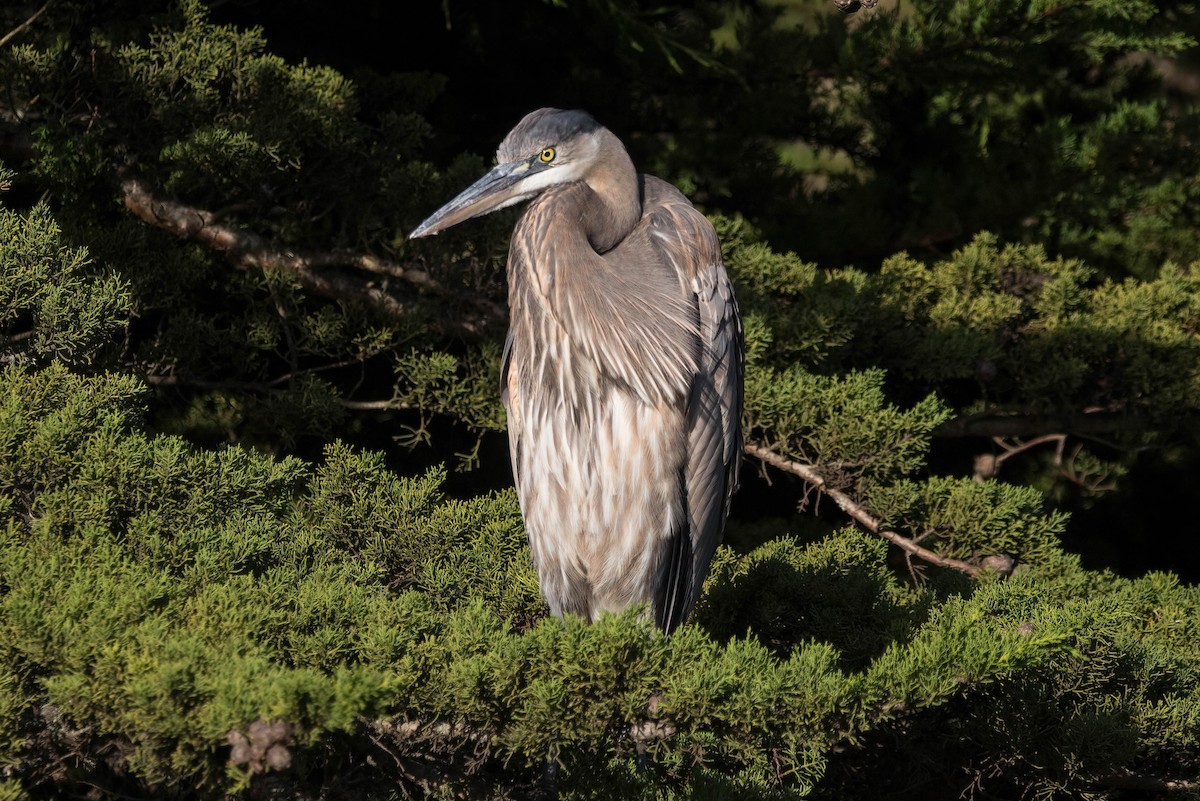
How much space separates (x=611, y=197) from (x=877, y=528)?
4.75ft

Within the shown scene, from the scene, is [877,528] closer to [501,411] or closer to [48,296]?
[501,411]

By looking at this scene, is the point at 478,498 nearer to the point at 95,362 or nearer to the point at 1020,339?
the point at 95,362

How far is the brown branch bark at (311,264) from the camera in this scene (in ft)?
13.8

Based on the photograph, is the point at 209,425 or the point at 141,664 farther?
the point at 209,425

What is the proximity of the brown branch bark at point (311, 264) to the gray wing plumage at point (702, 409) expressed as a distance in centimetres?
112

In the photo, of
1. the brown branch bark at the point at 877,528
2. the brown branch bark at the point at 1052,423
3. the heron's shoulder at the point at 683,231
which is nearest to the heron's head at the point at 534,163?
the heron's shoulder at the point at 683,231

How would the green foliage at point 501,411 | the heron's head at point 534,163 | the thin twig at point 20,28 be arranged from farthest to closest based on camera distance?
the thin twig at point 20,28, the heron's head at point 534,163, the green foliage at point 501,411

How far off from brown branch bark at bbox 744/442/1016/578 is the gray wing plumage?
2.21 ft

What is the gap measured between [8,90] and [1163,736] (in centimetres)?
398

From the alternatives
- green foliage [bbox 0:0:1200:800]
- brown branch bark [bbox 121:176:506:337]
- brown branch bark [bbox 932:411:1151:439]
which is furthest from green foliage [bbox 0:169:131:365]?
brown branch bark [bbox 932:411:1151:439]

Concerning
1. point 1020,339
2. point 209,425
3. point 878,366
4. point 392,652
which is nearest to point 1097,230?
point 1020,339

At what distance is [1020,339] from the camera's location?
479 cm

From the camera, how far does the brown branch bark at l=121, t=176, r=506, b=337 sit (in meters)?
4.22

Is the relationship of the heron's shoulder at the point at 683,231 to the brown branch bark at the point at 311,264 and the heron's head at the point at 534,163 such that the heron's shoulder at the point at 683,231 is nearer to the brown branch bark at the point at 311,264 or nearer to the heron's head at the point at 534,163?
the heron's head at the point at 534,163
